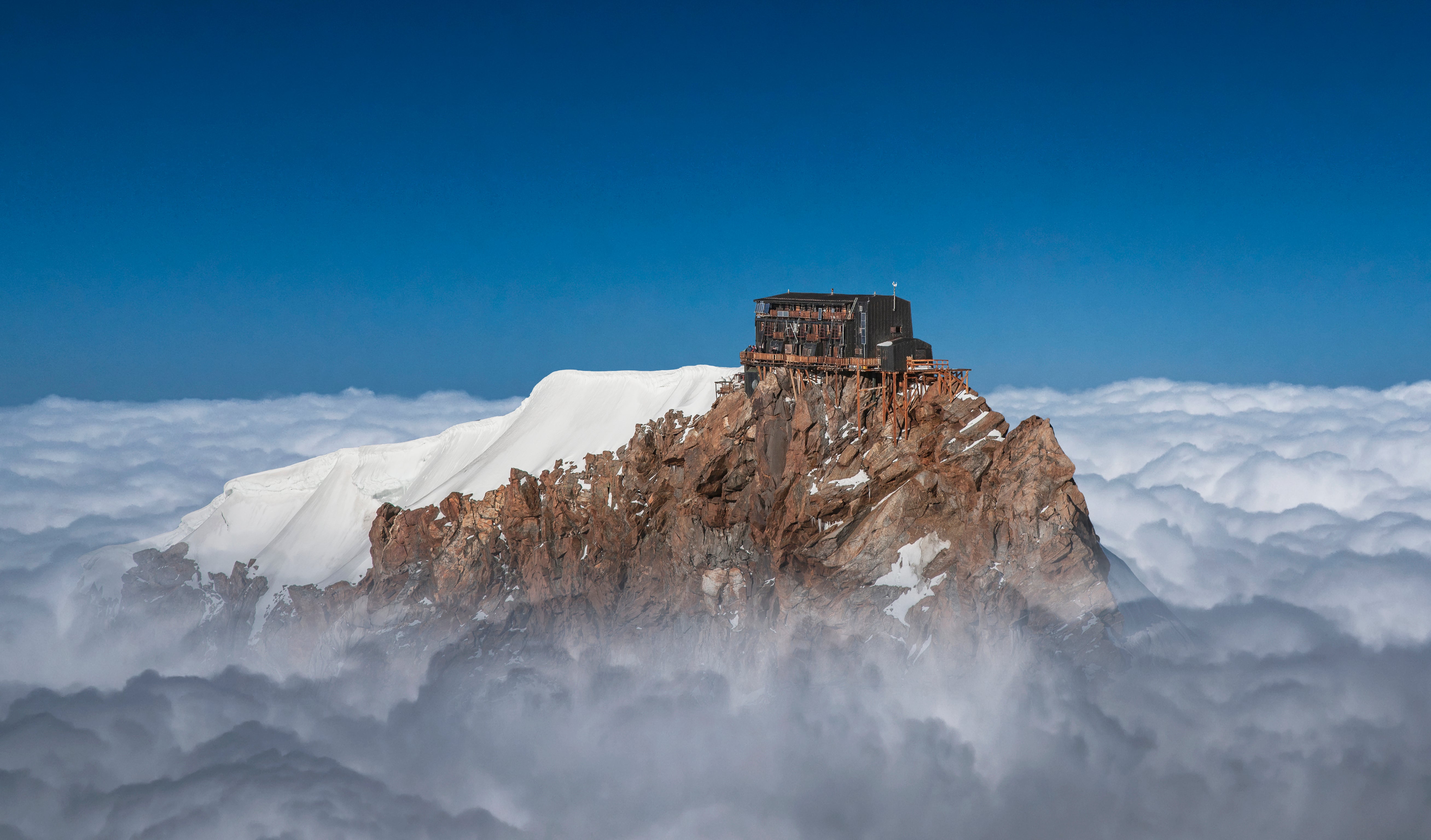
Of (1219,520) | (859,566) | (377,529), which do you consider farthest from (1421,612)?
(377,529)

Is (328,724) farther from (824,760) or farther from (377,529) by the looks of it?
(824,760)

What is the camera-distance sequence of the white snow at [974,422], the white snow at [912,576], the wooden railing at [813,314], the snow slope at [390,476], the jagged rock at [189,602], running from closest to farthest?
the white snow at [912,576], the white snow at [974,422], the wooden railing at [813,314], the snow slope at [390,476], the jagged rock at [189,602]

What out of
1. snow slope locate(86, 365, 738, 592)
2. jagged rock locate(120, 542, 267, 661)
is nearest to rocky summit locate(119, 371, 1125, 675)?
snow slope locate(86, 365, 738, 592)

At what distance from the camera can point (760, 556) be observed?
262ft

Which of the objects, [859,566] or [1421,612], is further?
[1421,612]

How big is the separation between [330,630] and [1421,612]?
149069 mm

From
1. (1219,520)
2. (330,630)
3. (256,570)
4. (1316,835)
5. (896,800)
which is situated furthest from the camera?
(1219,520)

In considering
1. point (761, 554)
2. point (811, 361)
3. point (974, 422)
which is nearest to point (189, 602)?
point (761, 554)

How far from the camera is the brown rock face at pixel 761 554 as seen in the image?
7106 centimetres

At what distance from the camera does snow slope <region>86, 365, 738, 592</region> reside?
9600 cm

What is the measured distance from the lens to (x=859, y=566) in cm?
7544

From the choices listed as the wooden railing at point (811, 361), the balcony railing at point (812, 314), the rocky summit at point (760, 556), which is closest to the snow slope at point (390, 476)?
the rocky summit at point (760, 556)

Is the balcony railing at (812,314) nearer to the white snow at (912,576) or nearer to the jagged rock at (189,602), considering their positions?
the white snow at (912,576)

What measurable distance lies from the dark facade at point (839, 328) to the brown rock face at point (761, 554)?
3892 millimetres
